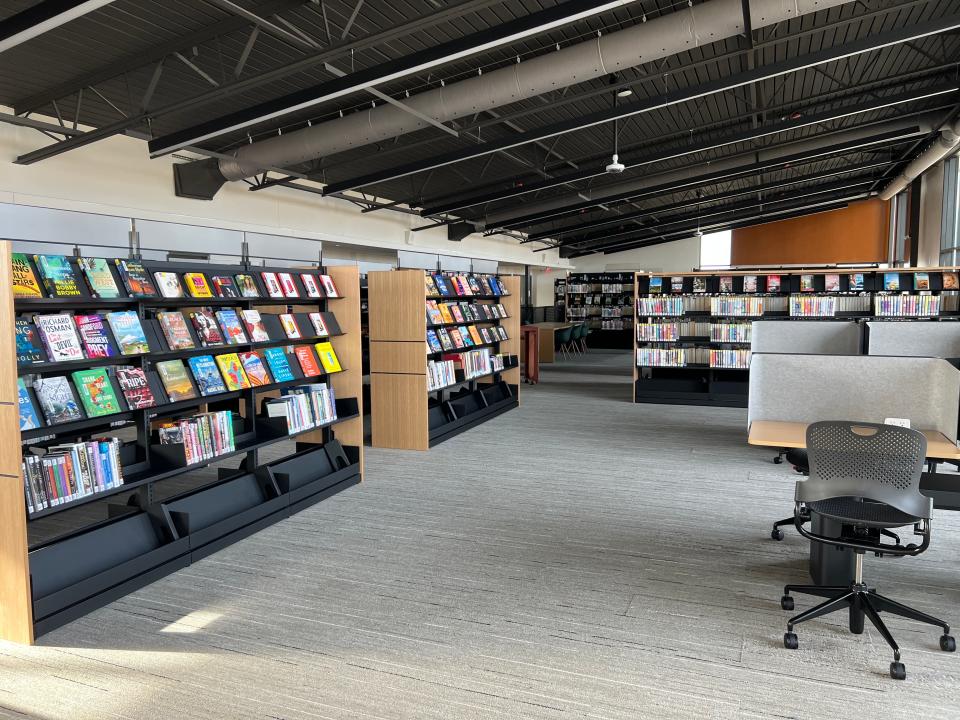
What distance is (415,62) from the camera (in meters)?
5.89

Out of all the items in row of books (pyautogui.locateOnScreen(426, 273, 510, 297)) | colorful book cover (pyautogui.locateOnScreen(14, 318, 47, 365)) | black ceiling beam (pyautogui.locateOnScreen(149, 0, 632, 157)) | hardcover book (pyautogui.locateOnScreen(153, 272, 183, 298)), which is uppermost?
black ceiling beam (pyautogui.locateOnScreen(149, 0, 632, 157))

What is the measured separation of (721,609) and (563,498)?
204cm

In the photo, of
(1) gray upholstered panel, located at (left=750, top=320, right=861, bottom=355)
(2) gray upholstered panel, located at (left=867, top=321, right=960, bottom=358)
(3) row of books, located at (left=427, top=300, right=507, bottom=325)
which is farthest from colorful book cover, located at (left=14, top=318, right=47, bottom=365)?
(2) gray upholstered panel, located at (left=867, top=321, right=960, bottom=358)

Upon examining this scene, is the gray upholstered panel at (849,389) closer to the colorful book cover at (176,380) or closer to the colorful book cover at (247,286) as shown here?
the colorful book cover at (247,286)

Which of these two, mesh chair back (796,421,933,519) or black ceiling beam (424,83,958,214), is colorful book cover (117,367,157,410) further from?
black ceiling beam (424,83,958,214)

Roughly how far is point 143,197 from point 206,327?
5125 millimetres

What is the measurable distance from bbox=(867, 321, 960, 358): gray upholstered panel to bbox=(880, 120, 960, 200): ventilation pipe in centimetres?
664

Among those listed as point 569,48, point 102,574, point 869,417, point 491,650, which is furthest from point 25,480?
point 569,48

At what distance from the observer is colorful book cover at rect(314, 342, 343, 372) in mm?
5496

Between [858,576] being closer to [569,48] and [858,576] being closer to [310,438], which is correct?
[310,438]

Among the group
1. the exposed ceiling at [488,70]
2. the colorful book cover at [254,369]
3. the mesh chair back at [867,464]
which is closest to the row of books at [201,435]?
the colorful book cover at [254,369]

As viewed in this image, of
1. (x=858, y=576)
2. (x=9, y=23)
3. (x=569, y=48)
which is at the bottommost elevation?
(x=858, y=576)

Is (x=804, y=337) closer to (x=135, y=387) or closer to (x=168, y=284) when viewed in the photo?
(x=168, y=284)

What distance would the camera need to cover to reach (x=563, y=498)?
5414mm
